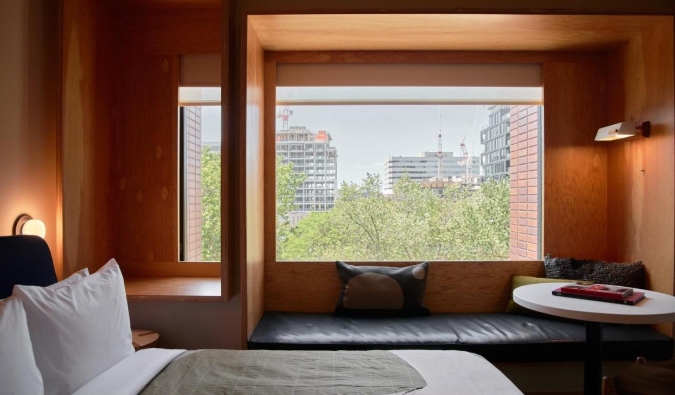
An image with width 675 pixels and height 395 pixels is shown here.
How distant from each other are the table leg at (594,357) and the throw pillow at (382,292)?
993 millimetres

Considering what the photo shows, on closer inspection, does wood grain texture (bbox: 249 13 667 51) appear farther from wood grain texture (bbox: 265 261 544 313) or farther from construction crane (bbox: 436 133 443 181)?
wood grain texture (bbox: 265 261 544 313)

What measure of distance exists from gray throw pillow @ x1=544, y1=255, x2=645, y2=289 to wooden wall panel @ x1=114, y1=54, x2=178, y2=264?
2568 millimetres

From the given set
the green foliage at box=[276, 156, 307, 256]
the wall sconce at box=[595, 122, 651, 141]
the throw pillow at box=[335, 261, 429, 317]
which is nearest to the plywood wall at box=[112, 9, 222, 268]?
the green foliage at box=[276, 156, 307, 256]

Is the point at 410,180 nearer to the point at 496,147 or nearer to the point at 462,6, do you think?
the point at 496,147

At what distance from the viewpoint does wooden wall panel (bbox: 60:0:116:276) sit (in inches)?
93.0

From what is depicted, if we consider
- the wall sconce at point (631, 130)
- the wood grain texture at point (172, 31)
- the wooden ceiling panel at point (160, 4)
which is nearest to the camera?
the wall sconce at point (631, 130)

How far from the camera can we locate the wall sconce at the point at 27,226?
205 cm

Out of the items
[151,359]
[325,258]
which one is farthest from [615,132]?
[151,359]

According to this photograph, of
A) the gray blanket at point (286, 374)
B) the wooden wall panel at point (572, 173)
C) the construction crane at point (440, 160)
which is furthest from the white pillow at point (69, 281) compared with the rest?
the wooden wall panel at point (572, 173)

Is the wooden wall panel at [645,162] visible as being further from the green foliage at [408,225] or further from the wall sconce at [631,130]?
the green foliage at [408,225]

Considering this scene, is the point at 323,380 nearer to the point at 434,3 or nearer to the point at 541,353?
the point at 541,353

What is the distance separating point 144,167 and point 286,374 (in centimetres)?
207

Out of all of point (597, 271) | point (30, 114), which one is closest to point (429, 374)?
point (597, 271)

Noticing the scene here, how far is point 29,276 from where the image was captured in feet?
5.16
